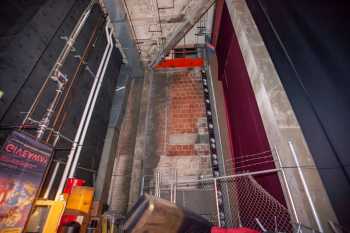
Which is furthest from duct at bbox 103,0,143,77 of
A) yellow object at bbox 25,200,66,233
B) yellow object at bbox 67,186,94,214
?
yellow object at bbox 25,200,66,233

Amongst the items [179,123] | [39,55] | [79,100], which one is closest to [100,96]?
[79,100]

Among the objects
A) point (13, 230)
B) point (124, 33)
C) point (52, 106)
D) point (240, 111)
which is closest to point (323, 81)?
point (240, 111)

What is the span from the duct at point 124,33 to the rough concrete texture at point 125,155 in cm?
62

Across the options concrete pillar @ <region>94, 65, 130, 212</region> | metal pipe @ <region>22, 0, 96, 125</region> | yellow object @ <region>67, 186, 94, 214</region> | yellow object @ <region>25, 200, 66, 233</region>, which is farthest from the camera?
concrete pillar @ <region>94, 65, 130, 212</region>

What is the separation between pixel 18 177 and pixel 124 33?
4.78 m

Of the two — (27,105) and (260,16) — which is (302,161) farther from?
(27,105)

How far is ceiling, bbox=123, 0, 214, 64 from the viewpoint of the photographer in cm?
517

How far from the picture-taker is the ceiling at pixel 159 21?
517 centimetres

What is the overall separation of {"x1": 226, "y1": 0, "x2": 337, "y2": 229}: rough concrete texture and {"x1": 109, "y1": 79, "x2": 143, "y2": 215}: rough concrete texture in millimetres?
3556

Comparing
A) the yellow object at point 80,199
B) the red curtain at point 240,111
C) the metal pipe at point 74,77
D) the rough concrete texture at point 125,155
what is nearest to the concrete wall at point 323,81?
the red curtain at point 240,111

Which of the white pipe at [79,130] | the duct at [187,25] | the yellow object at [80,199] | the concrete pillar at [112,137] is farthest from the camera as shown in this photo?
the duct at [187,25]

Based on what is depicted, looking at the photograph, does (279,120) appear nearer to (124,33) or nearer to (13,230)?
(13,230)

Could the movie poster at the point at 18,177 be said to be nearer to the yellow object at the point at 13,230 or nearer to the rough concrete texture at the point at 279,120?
the yellow object at the point at 13,230

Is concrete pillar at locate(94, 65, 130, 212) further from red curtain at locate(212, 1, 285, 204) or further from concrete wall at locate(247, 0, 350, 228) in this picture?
concrete wall at locate(247, 0, 350, 228)
